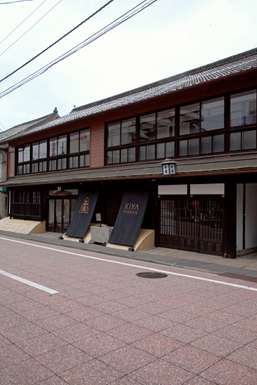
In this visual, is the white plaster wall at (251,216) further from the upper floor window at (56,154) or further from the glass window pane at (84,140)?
the glass window pane at (84,140)

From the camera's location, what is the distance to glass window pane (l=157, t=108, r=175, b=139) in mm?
14258

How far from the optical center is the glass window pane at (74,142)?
1923cm

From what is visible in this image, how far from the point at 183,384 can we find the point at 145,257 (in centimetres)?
834

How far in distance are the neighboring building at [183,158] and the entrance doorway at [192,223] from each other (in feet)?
0.12

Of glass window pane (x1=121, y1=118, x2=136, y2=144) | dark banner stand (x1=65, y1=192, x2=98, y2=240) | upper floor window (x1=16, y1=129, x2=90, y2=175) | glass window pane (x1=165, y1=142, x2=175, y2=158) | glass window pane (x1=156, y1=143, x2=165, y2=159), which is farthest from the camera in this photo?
upper floor window (x1=16, y1=129, x2=90, y2=175)

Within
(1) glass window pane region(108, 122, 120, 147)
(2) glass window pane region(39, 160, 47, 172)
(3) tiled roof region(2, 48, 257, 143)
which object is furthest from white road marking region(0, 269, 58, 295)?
(2) glass window pane region(39, 160, 47, 172)

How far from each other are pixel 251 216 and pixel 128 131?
6.73 meters

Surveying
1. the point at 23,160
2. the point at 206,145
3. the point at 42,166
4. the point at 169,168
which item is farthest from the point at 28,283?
the point at 23,160

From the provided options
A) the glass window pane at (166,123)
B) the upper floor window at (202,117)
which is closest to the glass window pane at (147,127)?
the glass window pane at (166,123)

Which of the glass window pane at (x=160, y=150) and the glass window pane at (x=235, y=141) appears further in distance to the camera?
the glass window pane at (x=160, y=150)

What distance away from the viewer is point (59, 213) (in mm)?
19875

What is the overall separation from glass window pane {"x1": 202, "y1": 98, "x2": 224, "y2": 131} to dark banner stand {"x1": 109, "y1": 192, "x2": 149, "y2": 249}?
3665 millimetres

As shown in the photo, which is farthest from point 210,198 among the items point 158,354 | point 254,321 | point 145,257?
point 158,354

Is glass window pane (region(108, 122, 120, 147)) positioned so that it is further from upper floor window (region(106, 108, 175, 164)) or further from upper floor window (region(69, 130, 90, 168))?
upper floor window (region(69, 130, 90, 168))
